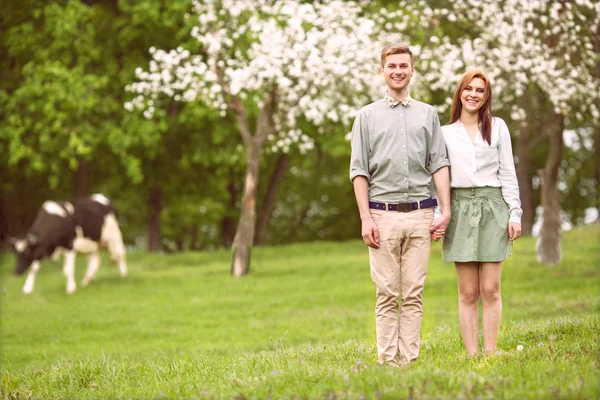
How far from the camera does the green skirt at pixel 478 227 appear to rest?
646cm

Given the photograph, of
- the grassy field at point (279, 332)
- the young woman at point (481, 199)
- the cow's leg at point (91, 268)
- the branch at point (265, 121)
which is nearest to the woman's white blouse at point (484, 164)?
the young woman at point (481, 199)

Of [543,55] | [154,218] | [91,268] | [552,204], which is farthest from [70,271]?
[543,55]

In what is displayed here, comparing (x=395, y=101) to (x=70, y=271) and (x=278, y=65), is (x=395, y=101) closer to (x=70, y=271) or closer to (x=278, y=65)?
(x=278, y=65)

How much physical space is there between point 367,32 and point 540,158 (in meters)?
26.6

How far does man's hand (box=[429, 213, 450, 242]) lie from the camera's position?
6.37 m

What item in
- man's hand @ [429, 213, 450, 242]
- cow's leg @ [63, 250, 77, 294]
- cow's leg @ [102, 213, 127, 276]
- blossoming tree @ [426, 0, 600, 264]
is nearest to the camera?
man's hand @ [429, 213, 450, 242]

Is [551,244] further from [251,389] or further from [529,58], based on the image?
[251,389]

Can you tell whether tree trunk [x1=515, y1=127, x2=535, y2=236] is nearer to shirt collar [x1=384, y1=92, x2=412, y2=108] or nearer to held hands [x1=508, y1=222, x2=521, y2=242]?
held hands [x1=508, y1=222, x2=521, y2=242]

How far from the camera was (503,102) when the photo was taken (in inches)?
787

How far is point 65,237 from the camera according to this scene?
19578 millimetres

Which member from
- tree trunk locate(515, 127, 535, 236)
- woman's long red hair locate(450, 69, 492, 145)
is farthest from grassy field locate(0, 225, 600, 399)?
tree trunk locate(515, 127, 535, 236)

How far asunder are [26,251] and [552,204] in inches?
513

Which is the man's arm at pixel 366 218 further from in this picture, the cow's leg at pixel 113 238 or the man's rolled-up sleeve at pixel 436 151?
the cow's leg at pixel 113 238

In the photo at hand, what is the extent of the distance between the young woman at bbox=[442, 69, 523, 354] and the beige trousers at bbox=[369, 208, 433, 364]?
32 centimetres
